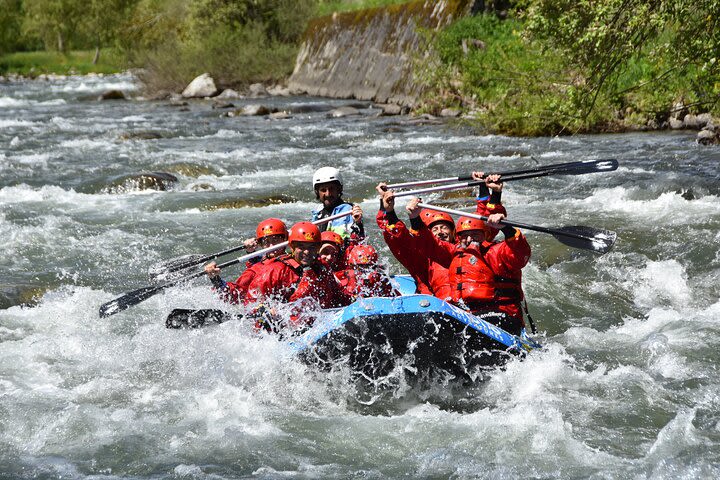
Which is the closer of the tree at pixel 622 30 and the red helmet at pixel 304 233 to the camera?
the red helmet at pixel 304 233

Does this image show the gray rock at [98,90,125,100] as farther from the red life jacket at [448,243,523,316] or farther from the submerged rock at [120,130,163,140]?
the red life jacket at [448,243,523,316]

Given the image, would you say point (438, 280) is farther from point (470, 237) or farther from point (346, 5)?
point (346, 5)

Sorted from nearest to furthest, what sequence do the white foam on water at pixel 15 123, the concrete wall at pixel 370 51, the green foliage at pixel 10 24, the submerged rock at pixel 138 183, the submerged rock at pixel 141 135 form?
1. the submerged rock at pixel 138 183
2. the submerged rock at pixel 141 135
3. the white foam on water at pixel 15 123
4. the concrete wall at pixel 370 51
5. the green foliage at pixel 10 24

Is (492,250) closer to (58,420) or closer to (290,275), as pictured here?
(290,275)

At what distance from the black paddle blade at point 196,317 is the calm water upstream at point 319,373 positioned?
0.27 ft

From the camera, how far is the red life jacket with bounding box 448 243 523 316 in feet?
20.4

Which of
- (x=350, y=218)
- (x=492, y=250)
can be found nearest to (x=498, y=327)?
(x=492, y=250)

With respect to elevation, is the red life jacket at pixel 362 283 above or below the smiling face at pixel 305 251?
below

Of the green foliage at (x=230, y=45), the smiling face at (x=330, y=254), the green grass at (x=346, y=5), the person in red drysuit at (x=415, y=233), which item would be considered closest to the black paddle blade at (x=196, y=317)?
the smiling face at (x=330, y=254)

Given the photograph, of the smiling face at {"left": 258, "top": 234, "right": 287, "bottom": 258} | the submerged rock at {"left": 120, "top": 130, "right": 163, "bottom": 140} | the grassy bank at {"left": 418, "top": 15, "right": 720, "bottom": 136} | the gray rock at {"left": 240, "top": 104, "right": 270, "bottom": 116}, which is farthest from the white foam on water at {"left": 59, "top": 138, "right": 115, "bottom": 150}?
the smiling face at {"left": 258, "top": 234, "right": 287, "bottom": 258}

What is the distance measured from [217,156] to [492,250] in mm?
9899

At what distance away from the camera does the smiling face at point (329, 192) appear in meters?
7.41

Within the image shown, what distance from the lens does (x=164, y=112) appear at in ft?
78.5

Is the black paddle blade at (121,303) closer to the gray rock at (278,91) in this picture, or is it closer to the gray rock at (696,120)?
the gray rock at (696,120)
